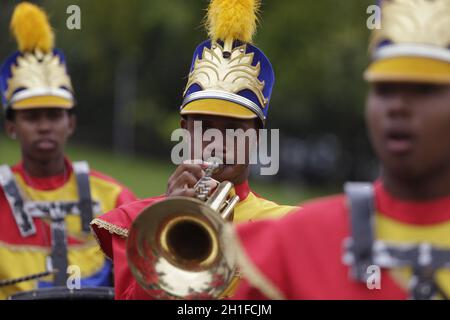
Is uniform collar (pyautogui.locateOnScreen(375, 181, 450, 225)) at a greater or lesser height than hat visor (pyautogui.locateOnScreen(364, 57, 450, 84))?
lesser

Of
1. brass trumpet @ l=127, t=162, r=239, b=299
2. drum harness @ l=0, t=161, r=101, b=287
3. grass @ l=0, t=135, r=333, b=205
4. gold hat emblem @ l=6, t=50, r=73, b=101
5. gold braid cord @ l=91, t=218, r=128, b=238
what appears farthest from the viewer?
grass @ l=0, t=135, r=333, b=205

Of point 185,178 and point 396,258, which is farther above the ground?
point 185,178

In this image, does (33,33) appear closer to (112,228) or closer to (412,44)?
(112,228)

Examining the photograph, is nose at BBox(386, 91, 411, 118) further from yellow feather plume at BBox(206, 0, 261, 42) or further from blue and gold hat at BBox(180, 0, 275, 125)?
yellow feather plume at BBox(206, 0, 261, 42)

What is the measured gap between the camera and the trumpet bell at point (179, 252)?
436 cm

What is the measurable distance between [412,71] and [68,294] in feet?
11.3

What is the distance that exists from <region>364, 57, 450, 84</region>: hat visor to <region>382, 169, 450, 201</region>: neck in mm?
312

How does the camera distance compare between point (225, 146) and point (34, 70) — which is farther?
point (34, 70)

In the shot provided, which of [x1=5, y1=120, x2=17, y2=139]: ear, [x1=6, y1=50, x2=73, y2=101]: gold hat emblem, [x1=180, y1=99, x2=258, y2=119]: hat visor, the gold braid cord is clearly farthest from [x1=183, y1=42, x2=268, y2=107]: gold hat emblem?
[x1=5, y1=120, x2=17, y2=139]: ear

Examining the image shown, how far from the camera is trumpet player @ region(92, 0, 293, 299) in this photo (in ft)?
17.2

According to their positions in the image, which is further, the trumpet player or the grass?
the grass

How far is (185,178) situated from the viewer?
477 cm

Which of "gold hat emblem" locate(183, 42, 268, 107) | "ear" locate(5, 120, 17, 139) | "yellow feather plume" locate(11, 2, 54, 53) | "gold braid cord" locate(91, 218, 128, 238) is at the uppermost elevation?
"yellow feather plume" locate(11, 2, 54, 53)

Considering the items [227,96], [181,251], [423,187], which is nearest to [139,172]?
[227,96]
